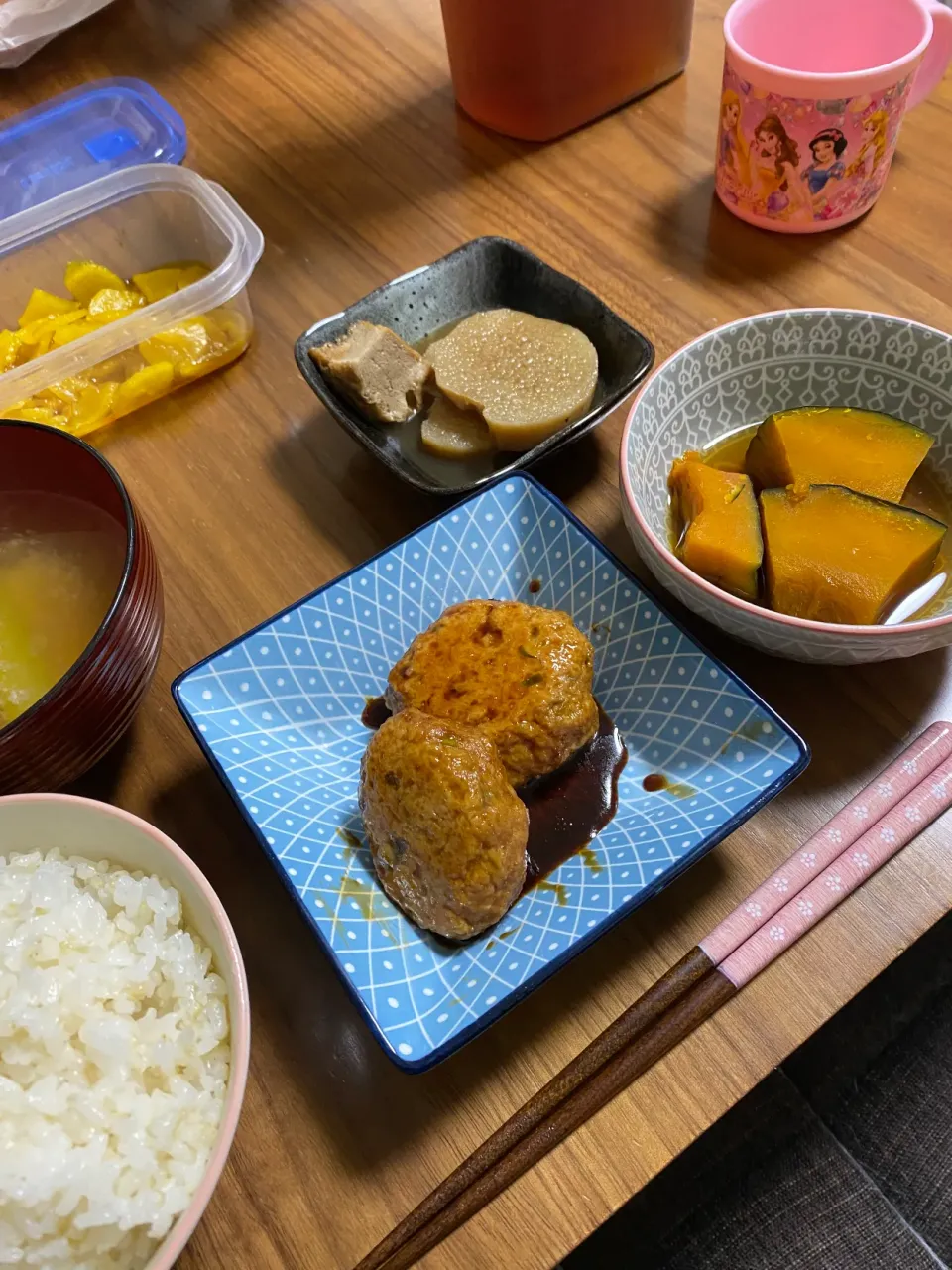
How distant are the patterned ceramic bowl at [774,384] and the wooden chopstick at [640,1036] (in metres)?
0.21

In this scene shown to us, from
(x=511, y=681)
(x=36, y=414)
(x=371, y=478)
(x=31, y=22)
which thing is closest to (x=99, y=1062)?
(x=511, y=681)

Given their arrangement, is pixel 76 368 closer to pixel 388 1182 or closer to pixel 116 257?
→ pixel 116 257

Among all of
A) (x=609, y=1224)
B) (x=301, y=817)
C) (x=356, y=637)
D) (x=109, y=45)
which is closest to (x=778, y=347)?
(x=356, y=637)

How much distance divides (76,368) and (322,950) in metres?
0.74

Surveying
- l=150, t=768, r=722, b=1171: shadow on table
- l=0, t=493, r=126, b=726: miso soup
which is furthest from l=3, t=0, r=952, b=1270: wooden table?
l=0, t=493, r=126, b=726: miso soup

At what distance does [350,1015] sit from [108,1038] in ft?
0.64

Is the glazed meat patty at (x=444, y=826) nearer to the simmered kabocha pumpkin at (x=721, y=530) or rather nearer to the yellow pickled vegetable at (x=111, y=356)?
the simmered kabocha pumpkin at (x=721, y=530)

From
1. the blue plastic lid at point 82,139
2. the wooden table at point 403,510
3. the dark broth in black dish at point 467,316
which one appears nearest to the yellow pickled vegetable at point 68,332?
the wooden table at point 403,510

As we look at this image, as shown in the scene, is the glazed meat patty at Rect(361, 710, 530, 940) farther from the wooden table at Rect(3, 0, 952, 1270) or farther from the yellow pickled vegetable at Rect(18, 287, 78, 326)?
the yellow pickled vegetable at Rect(18, 287, 78, 326)

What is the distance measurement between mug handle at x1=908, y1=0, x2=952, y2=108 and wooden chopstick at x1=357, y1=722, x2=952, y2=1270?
0.83 m

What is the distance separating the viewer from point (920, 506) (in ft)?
3.14

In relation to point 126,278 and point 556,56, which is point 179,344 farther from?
point 556,56

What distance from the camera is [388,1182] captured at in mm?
697

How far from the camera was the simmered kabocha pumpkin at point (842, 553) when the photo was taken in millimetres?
843
